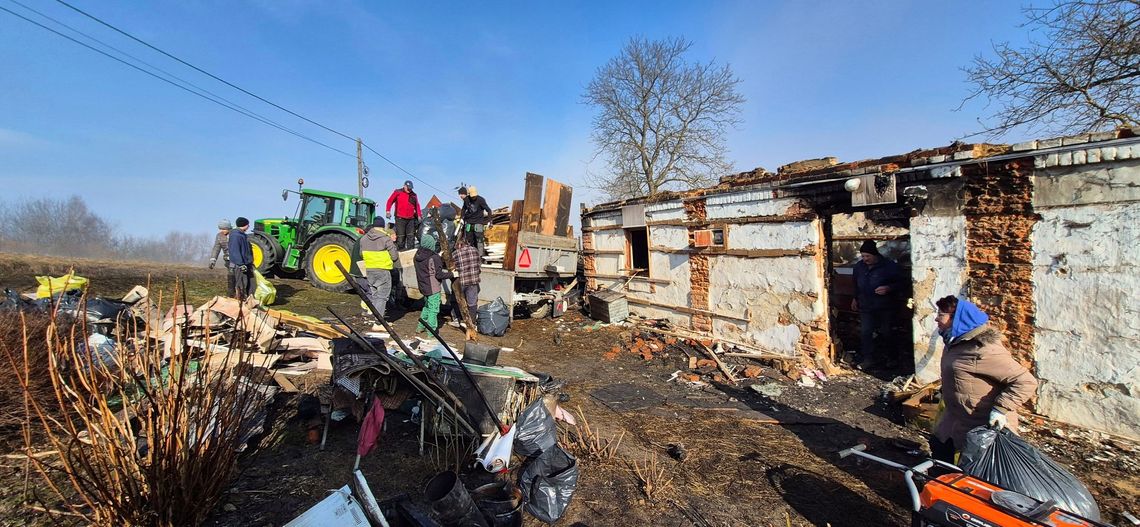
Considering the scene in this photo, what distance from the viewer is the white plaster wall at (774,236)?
6.58 metres

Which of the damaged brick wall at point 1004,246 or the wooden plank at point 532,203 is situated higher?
the wooden plank at point 532,203

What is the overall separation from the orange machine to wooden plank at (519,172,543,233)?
8231mm

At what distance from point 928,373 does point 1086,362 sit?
1.32m

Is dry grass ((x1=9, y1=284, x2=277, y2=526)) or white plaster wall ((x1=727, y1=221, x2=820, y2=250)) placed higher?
white plaster wall ((x1=727, y1=221, x2=820, y2=250))

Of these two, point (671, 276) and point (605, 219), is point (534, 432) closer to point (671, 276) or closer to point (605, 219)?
point (671, 276)

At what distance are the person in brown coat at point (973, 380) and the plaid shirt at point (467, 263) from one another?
6.30 meters

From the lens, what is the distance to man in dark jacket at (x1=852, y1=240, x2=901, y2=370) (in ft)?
21.3

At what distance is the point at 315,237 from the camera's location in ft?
35.2

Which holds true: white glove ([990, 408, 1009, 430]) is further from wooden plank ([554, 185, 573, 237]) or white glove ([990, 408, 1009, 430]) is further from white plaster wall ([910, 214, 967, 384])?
wooden plank ([554, 185, 573, 237])

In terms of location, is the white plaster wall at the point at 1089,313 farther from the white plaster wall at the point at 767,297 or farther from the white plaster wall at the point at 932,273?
the white plaster wall at the point at 767,297

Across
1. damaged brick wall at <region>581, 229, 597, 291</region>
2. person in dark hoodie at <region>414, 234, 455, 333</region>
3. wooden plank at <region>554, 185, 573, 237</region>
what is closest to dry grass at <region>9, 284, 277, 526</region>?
person in dark hoodie at <region>414, 234, 455, 333</region>

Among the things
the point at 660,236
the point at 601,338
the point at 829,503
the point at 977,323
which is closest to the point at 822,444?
the point at 829,503

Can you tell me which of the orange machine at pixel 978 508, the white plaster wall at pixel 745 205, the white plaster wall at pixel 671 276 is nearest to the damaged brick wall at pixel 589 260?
the white plaster wall at pixel 671 276

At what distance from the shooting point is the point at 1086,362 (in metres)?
4.57
